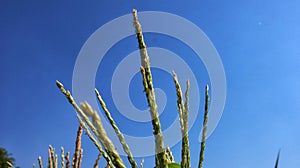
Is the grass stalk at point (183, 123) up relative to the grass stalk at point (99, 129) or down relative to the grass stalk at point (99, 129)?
up

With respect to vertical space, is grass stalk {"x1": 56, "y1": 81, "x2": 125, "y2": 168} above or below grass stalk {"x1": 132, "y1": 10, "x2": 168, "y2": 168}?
below

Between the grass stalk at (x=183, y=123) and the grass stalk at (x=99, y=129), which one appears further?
the grass stalk at (x=183, y=123)

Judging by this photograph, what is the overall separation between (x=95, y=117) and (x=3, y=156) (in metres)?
37.1

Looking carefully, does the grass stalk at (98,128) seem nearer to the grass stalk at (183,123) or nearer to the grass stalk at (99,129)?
the grass stalk at (99,129)

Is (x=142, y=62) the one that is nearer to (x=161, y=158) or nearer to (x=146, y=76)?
(x=146, y=76)

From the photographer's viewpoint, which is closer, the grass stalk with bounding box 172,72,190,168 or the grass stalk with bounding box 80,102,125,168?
the grass stalk with bounding box 80,102,125,168

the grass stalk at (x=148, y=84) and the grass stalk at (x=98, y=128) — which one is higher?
the grass stalk at (x=148, y=84)

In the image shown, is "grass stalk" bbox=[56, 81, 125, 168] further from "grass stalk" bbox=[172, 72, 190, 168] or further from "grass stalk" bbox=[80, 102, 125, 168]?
"grass stalk" bbox=[172, 72, 190, 168]

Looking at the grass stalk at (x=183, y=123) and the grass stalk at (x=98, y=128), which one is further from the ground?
the grass stalk at (x=183, y=123)

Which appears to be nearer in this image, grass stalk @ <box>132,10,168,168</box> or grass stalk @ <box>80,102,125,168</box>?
grass stalk @ <box>80,102,125,168</box>

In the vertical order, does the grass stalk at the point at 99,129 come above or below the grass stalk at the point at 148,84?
below

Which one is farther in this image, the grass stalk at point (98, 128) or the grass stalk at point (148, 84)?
the grass stalk at point (148, 84)

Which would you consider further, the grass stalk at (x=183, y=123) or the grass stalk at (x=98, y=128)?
the grass stalk at (x=183, y=123)

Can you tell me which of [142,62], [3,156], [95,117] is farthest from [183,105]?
[3,156]
